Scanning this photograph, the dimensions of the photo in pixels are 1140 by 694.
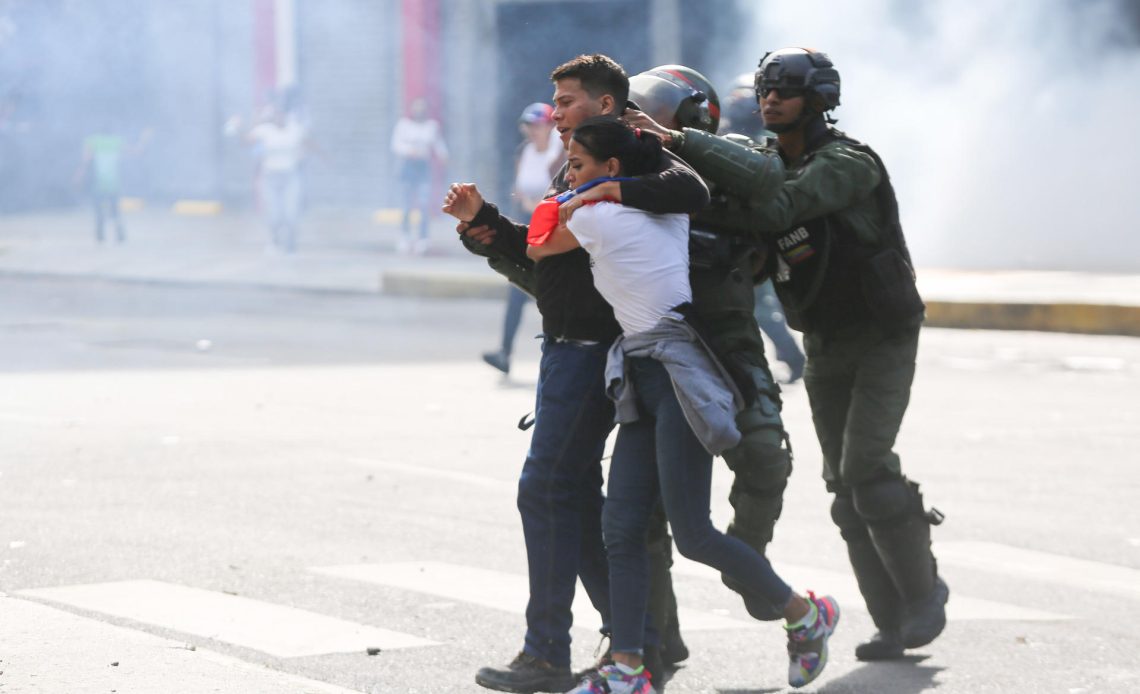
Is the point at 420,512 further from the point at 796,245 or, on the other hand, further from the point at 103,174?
the point at 103,174

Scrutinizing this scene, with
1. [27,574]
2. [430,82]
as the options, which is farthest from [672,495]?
[430,82]

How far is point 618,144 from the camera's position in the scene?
14.7 feet

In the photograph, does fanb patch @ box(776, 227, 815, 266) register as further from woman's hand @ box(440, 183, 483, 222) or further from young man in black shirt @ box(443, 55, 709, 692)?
woman's hand @ box(440, 183, 483, 222)

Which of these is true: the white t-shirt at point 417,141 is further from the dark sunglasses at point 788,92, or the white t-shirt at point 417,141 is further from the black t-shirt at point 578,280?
the black t-shirt at point 578,280

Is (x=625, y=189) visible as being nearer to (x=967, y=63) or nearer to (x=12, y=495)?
(x=12, y=495)

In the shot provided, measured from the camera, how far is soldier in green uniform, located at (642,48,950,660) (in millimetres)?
4961

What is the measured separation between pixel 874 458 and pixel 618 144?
1157mm

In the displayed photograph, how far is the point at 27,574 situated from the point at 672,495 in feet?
7.65

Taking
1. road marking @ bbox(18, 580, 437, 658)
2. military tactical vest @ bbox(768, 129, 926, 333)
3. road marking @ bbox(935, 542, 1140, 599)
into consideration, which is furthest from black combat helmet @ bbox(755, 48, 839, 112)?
road marking @ bbox(935, 542, 1140, 599)

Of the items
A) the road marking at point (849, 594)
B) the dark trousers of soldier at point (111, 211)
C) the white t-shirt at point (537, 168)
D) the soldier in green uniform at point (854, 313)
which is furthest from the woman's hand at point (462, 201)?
the dark trousers of soldier at point (111, 211)

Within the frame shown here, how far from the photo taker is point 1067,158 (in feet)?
64.7

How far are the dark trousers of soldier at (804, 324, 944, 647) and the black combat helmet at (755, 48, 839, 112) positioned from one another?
609 mm

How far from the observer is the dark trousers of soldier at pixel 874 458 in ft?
16.6

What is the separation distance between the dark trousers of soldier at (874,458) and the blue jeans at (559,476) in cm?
73
